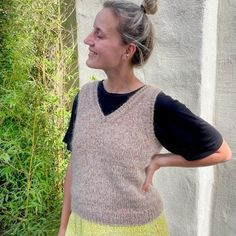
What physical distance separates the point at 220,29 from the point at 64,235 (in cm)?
126

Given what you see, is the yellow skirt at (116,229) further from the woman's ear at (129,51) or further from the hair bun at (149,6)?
the hair bun at (149,6)

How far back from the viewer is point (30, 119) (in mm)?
2262

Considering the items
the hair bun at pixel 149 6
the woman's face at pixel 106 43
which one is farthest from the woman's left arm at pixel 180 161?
the hair bun at pixel 149 6

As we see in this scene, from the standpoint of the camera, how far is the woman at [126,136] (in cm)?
123

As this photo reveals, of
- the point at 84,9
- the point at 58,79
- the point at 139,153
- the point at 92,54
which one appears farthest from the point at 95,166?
the point at 84,9

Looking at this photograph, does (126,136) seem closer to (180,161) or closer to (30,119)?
(180,161)

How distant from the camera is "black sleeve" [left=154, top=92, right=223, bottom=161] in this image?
1.22m

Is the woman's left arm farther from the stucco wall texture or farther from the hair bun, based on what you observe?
the stucco wall texture

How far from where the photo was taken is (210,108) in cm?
196

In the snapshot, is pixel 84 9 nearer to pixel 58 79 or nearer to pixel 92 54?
pixel 58 79

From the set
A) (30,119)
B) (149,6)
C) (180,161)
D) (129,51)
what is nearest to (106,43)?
(129,51)

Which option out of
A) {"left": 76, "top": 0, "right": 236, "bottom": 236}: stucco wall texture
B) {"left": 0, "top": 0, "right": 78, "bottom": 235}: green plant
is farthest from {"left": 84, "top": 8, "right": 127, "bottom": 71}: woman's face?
{"left": 0, "top": 0, "right": 78, "bottom": 235}: green plant

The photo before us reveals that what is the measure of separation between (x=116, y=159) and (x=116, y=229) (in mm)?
251

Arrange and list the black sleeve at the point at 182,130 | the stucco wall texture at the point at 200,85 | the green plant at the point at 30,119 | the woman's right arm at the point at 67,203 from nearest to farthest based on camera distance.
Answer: the black sleeve at the point at 182,130
the woman's right arm at the point at 67,203
the stucco wall texture at the point at 200,85
the green plant at the point at 30,119
